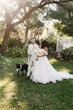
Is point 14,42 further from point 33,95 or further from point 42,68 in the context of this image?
point 33,95

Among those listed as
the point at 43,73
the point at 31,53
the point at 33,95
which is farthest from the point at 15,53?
the point at 33,95

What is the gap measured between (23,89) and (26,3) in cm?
1268

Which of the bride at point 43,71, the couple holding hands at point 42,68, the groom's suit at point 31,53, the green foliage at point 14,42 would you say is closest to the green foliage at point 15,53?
the green foliage at point 14,42

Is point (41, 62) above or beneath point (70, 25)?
above

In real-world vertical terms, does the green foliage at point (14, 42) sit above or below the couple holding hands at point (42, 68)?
below

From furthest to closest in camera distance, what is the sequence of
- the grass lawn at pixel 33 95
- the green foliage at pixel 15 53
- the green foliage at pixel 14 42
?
the green foliage at pixel 14 42, the green foliage at pixel 15 53, the grass lawn at pixel 33 95

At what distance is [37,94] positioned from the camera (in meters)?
7.80

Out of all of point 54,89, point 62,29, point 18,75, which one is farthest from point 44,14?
point 54,89

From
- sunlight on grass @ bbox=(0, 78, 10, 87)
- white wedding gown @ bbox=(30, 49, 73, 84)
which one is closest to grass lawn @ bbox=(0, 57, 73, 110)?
sunlight on grass @ bbox=(0, 78, 10, 87)

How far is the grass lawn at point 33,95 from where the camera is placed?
6547 millimetres

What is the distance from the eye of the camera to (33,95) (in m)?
7.68

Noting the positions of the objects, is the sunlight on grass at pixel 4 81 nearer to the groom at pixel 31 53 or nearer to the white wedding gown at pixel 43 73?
the groom at pixel 31 53

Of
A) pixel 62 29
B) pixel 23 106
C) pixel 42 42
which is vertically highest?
pixel 42 42

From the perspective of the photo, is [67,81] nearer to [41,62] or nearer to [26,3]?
[41,62]
